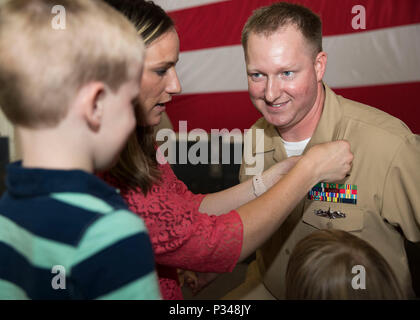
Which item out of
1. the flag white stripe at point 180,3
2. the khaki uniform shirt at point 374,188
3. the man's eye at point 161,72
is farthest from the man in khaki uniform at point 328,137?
the flag white stripe at point 180,3

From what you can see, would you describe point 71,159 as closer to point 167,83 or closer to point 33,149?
point 33,149

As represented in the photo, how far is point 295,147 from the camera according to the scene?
3.91 feet

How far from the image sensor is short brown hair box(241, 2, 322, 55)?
1.03 metres

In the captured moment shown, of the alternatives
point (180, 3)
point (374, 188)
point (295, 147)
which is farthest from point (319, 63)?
point (180, 3)

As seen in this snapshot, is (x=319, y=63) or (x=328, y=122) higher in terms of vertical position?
(x=319, y=63)

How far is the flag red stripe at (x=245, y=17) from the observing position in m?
1.30

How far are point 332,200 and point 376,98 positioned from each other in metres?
0.54

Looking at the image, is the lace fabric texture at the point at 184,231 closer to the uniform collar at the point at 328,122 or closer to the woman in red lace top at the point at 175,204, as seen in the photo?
the woman in red lace top at the point at 175,204

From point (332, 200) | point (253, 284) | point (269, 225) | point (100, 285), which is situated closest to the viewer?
point (100, 285)

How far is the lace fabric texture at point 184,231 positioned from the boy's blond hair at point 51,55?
0.32 metres

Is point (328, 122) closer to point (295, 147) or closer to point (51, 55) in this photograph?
point (295, 147)

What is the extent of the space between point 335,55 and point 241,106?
1.68ft
